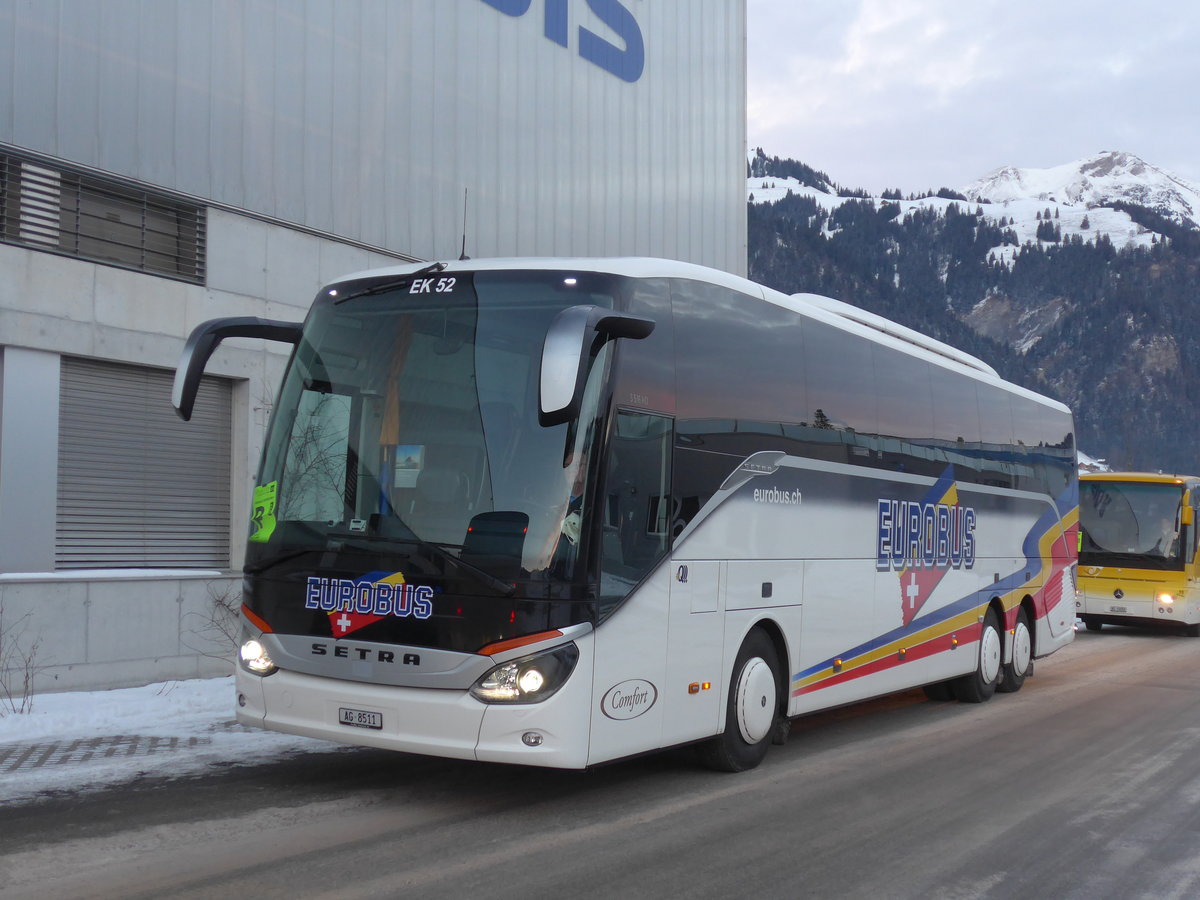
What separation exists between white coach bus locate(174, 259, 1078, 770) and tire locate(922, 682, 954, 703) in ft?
14.6

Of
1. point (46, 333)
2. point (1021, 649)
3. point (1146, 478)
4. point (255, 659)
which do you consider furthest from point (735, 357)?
point (1146, 478)

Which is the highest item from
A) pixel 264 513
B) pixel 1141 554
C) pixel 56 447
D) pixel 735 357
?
pixel 735 357

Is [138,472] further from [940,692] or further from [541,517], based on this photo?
[940,692]

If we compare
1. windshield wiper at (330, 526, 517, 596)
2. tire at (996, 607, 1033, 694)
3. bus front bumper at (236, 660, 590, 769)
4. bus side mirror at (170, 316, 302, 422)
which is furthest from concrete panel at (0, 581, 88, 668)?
tire at (996, 607, 1033, 694)

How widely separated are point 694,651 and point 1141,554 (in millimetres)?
17506

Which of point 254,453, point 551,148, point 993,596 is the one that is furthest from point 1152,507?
point 254,453

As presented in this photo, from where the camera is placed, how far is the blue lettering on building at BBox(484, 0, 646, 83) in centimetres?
1870

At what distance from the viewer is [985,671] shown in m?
13.6

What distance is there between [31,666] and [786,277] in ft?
616

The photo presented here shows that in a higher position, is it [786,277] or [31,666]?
[786,277]

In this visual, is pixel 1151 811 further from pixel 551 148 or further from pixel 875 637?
pixel 551 148

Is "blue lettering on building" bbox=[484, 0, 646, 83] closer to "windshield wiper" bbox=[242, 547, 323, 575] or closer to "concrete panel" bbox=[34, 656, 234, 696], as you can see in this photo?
"concrete panel" bbox=[34, 656, 234, 696]

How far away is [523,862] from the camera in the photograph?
6145mm

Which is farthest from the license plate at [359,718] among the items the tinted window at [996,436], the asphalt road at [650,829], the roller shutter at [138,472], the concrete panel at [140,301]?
the tinted window at [996,436]
